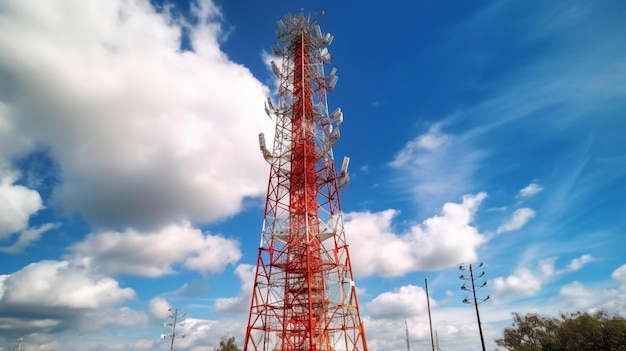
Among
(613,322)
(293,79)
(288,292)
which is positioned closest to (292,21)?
(293,79)

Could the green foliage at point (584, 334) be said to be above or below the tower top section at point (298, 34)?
below

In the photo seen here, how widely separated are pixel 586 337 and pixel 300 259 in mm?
26815

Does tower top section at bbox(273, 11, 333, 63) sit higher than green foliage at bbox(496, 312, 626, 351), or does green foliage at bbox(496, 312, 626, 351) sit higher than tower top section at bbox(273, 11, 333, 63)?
tower top section at bbox(273, 11, 333, 63)

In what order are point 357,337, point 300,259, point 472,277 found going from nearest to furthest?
point 472,277
point 357,337
point 300,259

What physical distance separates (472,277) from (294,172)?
17.9 meters

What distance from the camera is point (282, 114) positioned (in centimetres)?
3625

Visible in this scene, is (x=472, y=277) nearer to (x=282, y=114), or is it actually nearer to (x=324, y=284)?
(x=324, y=284)

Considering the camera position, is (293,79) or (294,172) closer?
→ (294,172)

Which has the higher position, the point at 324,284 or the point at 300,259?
the point at 300,259

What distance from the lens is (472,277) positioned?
24.0m

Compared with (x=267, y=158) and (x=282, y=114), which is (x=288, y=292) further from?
(x=282, y=114)

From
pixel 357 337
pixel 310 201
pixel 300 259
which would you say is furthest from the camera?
pixel 310 201

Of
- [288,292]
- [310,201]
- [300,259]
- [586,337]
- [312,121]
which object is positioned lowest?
[586,337]

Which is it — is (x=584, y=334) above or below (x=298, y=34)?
below
